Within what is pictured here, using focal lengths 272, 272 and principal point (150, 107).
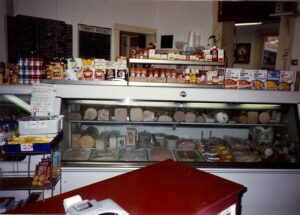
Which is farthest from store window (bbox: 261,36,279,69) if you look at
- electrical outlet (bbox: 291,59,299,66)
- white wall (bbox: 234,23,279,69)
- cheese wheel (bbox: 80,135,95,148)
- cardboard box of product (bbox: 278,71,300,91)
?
cheese wheel (bbox: 80,135,95,148)

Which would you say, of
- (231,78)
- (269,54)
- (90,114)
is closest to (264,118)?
(231,78)

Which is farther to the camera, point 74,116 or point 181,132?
point 181,132

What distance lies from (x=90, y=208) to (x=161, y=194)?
0.43 meters

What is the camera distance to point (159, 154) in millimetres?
3340

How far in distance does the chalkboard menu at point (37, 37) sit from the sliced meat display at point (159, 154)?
8.61 ft

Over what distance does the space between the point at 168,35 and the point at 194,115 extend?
3.32 m

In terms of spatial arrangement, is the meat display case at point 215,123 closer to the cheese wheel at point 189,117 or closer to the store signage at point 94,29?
the cheese wheel at point 189,117

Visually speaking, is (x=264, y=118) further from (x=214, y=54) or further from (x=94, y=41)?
(x=94, y=41)

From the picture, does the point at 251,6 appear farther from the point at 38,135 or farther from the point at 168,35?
the point at 38,135

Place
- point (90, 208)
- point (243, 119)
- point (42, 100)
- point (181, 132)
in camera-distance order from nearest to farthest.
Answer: point (90, 208), point (42, 100), point (243, 119), point (181, 132)

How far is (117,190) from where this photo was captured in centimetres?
138

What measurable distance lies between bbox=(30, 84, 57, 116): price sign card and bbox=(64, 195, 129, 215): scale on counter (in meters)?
1.89

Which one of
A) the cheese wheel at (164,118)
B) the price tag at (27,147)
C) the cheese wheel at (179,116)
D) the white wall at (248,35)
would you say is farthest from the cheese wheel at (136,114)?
the white wall at (248,35)

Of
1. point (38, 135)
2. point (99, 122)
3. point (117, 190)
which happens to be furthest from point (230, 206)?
point (99, 122)
